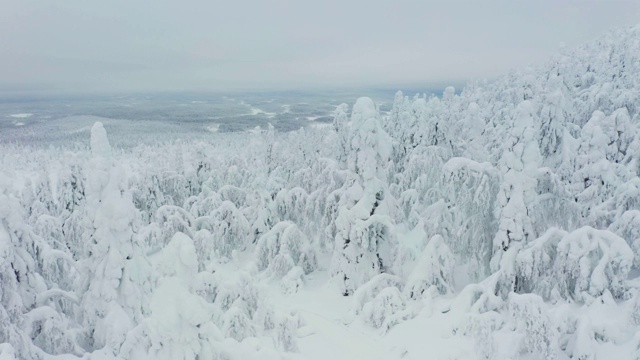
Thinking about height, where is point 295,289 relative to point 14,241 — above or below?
below

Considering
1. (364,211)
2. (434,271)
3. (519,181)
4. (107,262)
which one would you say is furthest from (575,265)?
(107,262)

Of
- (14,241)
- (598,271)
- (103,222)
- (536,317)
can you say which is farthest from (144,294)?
(598,271)

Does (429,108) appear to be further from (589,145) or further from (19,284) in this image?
(19,284)

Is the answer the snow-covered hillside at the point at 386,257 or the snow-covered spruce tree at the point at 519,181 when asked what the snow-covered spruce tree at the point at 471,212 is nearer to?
the snow-covered hillside at the point at 386,257

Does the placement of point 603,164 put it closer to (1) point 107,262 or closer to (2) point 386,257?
(2) point 386,257

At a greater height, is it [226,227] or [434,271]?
[434,271]
